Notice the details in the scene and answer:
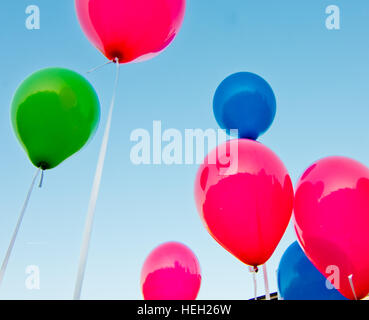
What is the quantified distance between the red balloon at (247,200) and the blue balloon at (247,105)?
1.09 m

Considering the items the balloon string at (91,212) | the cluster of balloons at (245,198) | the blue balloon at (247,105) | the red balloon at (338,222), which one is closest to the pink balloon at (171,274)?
the cluster of balloons at (245,198)

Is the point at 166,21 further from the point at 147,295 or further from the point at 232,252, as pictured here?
the point at 147,295

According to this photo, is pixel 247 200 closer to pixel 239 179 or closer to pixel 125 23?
pixel 239 179

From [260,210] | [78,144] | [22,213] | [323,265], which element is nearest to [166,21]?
[78,144]

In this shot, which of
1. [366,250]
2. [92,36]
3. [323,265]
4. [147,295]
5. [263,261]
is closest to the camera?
[366,250]

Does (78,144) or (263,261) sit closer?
(263,261)

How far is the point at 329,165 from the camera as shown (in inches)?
91.2

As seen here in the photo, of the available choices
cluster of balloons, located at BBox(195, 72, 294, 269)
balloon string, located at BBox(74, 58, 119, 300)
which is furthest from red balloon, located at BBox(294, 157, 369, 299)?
balloon string, located at BBox(74, 58, 119, 300)

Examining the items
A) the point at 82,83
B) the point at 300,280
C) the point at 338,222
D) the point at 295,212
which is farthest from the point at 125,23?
the point at 300,280

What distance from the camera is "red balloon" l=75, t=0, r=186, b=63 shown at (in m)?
2.40

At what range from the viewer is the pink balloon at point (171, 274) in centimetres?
347

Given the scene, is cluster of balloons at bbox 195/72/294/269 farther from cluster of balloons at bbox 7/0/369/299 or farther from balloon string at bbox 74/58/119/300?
balloon string at bbox 74/58/119/300
